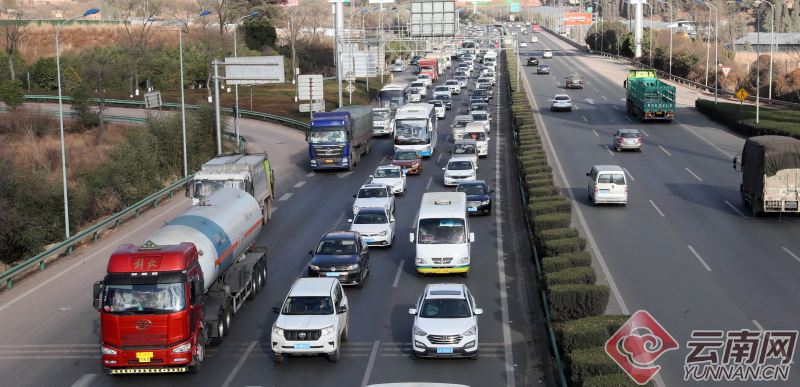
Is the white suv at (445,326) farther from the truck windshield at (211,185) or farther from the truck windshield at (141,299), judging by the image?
the truck windshield at (211,185)

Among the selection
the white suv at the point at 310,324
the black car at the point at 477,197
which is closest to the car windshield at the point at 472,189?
the black car at the point at 477,197

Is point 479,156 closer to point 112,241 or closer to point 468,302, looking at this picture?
point 112,241

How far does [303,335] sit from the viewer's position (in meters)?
16.6

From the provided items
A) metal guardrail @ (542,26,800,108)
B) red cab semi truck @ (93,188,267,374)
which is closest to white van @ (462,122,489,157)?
red cab semi truck @ (93,188,267,374)

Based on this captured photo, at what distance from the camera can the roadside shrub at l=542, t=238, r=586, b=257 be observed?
2166cm

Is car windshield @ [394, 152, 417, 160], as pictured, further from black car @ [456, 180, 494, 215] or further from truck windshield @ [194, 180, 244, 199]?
truck windshield @ [194, 180, 244, 199]

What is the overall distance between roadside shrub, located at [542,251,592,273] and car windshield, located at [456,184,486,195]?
443 inches

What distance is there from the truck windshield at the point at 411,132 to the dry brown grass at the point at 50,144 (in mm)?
21644

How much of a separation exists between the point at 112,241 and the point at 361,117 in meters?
19.7

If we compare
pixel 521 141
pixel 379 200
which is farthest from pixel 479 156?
pixel 379 200

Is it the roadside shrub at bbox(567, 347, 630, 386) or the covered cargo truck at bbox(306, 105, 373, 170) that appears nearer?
the roadside shrub at bbox(567, 347, 630, 386)

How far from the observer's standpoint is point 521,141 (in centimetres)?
4269

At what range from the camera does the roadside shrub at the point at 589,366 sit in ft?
44.2

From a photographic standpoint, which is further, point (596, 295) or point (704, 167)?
point (704, 167)
